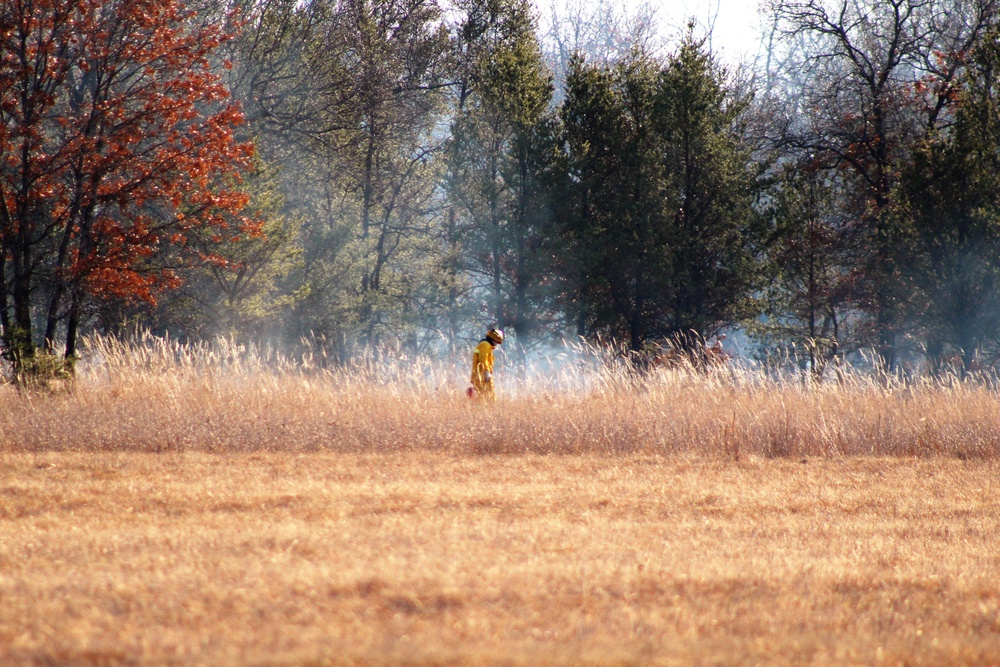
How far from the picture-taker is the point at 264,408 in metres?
11.4

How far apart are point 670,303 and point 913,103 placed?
827cm

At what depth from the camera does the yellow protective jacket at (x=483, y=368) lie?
12.4 metres

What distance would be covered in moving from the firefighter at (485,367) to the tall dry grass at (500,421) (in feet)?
1.04

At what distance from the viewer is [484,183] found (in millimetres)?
22125

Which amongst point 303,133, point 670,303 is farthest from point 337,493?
point 303,133

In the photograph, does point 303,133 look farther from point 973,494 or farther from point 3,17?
point 973,494

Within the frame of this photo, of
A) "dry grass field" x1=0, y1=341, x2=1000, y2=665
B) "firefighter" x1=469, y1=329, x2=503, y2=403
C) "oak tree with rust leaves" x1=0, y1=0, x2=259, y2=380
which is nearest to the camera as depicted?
"dry grass field" x1=0, y1=341, x2=1000, y2=665

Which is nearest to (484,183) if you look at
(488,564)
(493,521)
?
(493,521)

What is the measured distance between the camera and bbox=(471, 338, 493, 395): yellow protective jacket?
12.4 meters

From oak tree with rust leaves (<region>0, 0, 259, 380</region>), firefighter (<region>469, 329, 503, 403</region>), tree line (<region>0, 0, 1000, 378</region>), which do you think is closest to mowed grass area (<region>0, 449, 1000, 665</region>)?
firefighter (<region>469, 329, 503, 403</region>)

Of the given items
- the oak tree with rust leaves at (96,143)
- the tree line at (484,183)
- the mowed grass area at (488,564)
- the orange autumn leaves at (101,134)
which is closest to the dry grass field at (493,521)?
the mowed grass area at (488,564)

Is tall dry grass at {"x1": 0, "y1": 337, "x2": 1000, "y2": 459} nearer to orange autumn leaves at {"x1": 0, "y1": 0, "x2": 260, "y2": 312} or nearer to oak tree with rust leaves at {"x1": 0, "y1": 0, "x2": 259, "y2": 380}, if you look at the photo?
oak tree with rust leaves at {"x1": 0, "y1": 0, "x2": 259, "y2": 380}

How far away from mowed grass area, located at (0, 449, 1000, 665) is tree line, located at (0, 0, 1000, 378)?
228 inches

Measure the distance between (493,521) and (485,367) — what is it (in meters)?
5.40
